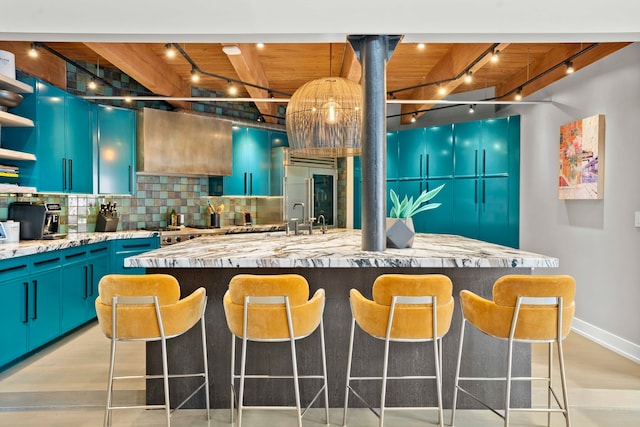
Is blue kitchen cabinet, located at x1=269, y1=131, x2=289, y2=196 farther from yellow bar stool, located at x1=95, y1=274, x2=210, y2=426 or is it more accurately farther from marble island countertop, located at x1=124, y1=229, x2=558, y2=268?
yellow bar stool, located at x1=95, y1=274, x2=210, y2=426

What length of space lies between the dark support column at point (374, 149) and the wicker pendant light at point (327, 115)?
8.5 inches

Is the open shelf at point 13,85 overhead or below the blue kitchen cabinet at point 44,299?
overhead

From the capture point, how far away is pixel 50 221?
4.46 metres

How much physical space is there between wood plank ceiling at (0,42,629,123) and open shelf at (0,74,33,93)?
0.66 m

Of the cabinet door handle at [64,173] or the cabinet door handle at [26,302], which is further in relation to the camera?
the cabinet door handle at [64,173]

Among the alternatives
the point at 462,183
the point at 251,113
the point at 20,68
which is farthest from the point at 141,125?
the point at 462,183

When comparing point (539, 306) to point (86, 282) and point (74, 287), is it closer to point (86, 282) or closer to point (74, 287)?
point (74, 287)

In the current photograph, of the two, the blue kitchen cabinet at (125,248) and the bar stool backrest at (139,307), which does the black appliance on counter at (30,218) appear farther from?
the bar stool backrest at (139,307)

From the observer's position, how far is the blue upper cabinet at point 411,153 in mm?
6383

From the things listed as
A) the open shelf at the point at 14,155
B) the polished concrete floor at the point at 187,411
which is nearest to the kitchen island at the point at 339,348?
the polished concrete floor at the point at 187,411

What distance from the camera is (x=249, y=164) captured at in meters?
6.44

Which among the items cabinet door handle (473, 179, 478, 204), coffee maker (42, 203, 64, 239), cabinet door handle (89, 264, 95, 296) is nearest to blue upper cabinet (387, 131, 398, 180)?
cabinet door handle (473, 179, 478, 204)
